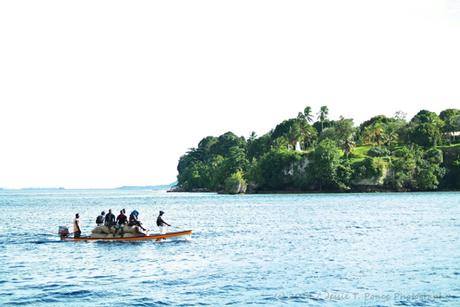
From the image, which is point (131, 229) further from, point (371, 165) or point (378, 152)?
point (378, 152)

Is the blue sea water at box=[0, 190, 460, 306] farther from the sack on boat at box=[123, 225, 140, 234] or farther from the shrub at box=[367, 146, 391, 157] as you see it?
the shrub at box=[367, 146, 391, 157]

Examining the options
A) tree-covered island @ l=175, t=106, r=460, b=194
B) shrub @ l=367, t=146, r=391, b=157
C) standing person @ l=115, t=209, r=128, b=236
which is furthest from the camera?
shrub @ l=367, t=146, r=391, b=157

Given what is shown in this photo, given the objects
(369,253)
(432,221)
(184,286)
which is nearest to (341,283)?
(184,286)

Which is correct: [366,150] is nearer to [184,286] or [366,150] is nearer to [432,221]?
[432,221]

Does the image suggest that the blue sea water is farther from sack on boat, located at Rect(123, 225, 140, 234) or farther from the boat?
sack on boat, located at Rect(123, 225, 140, 234)

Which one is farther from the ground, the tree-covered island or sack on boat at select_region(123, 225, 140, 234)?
the tree-covered island

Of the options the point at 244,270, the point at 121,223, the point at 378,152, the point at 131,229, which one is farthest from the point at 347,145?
the point at 244,270

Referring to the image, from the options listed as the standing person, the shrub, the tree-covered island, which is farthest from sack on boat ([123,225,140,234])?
the shrub

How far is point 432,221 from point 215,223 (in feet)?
86.8

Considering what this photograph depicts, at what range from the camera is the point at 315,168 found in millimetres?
177875

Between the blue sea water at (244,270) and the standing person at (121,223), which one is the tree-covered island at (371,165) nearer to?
the blue sea water at (244,270)

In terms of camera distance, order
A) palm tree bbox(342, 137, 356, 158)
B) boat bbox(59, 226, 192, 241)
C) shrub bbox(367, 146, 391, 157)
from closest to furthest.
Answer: boat bbox(59, 226, 192, 241), shrub bbox(367, 146, 391, 157), palm tree bbox(342, 137, 356, 158)

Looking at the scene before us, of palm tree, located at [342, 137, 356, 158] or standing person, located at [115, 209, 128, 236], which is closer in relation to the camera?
standing person, located at [115, 209, 128, 236]

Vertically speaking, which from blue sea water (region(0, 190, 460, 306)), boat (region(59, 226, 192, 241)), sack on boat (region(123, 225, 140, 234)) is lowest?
blue sea water (region(0, 190, 460, 306))
